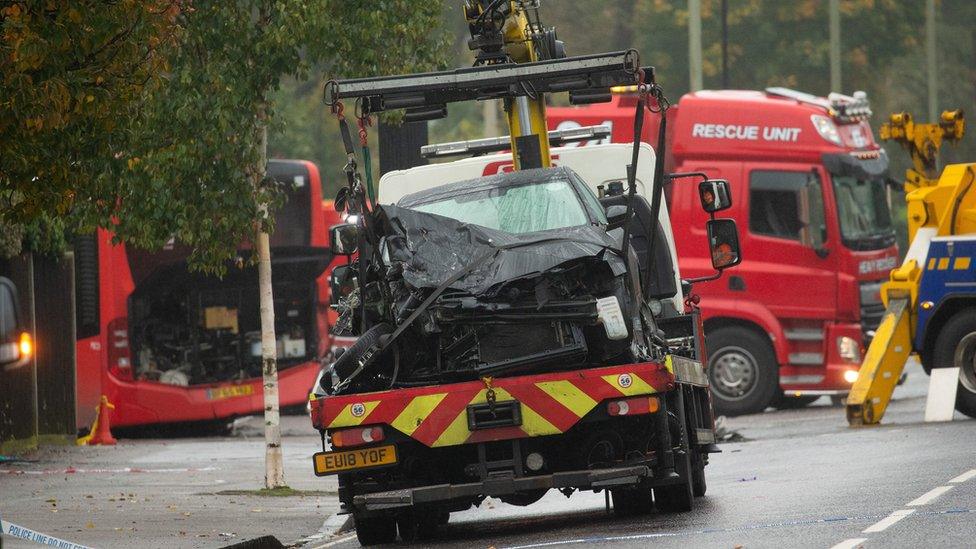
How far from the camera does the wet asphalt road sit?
10.8 meters

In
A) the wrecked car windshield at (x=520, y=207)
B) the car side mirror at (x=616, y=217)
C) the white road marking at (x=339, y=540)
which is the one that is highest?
the wrecked car windshield at (x=520, y=207)

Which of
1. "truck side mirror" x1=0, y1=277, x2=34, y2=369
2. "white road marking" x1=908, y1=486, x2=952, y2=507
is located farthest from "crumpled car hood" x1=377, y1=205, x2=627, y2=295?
"truck side mirror" x1=0, y1=277, x2=34, y2=369

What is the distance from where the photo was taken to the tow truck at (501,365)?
37.7ft

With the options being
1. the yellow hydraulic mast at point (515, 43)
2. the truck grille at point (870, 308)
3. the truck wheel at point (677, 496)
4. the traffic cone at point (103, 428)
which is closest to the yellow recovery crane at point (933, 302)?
the truck grille at point (870, 308)

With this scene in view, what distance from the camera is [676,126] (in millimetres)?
24531

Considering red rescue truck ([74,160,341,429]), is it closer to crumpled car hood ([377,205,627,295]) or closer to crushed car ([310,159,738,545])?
crumpled car hood ([377,205,627,295])

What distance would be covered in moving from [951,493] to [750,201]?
11.8 meters

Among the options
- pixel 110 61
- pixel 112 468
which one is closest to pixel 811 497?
pixel 110 61

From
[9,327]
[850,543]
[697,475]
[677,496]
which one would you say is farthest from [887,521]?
[9,327]

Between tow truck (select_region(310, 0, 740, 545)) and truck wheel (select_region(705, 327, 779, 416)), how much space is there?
1112cm

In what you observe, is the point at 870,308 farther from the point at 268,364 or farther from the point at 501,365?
the point at 501,365

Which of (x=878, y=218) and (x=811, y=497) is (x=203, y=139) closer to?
(x=811, y=497)

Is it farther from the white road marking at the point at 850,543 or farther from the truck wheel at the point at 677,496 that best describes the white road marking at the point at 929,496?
the white road marking at the point at 850,543

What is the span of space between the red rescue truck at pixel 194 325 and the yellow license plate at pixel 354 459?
13.1 metres
